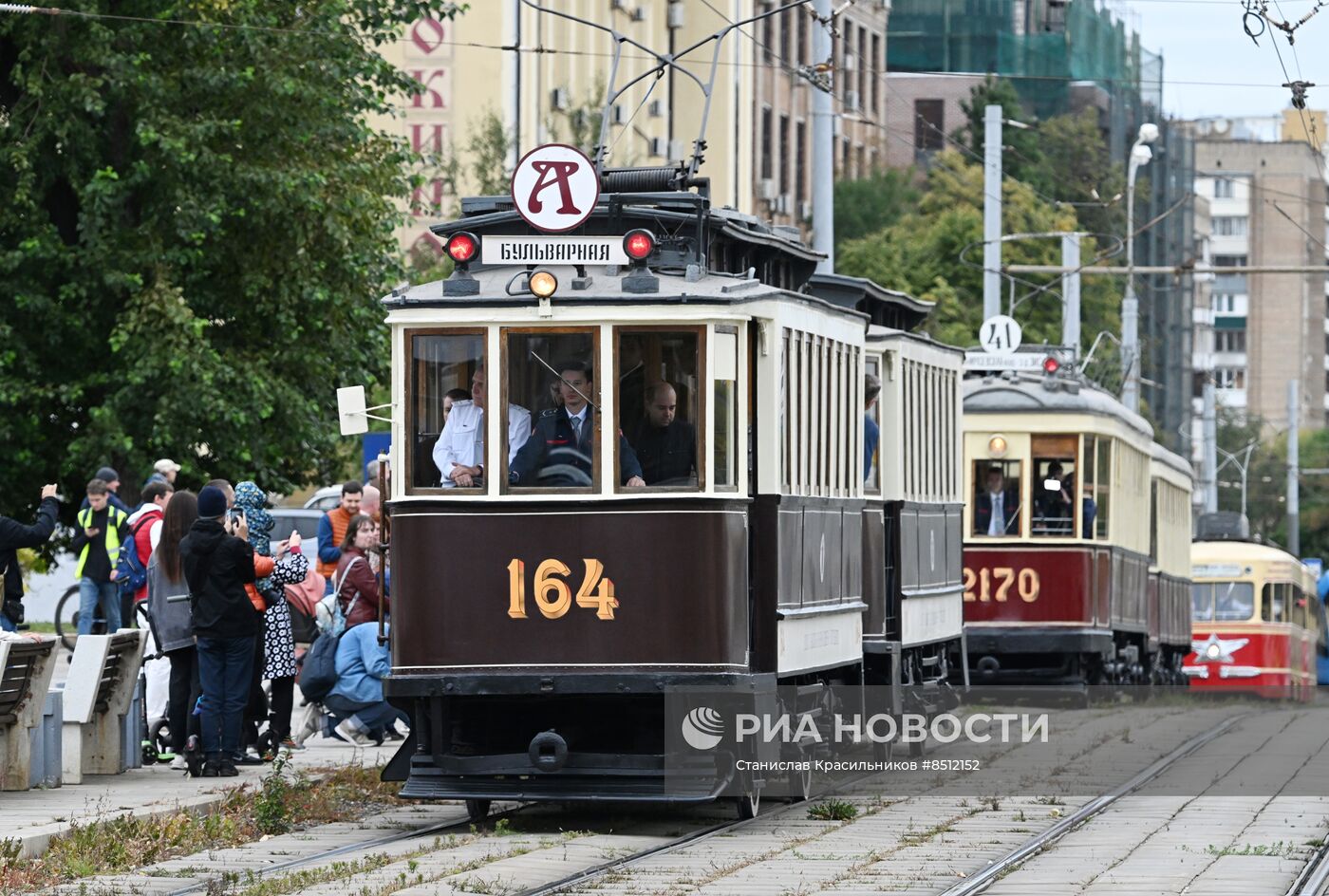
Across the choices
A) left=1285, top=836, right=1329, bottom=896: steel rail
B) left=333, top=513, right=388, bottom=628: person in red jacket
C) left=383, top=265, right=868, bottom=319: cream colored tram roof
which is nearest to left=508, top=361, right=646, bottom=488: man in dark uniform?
left=383, top=265, right=868, bottom=319: cream colored tram roof

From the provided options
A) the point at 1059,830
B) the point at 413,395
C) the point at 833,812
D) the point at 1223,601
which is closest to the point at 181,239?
the point at 413,395

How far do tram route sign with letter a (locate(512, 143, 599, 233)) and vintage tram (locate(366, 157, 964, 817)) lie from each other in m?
0.14

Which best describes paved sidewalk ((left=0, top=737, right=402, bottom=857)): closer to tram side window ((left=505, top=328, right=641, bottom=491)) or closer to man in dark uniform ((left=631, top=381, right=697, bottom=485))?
tram side window ((left=505, top=328, right=641, bottom=491))

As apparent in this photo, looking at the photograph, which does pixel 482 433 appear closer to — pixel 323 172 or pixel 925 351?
pixel 925 351

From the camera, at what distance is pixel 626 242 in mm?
13992

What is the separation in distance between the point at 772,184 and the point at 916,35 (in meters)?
12.8

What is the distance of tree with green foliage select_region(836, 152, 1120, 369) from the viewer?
201ft

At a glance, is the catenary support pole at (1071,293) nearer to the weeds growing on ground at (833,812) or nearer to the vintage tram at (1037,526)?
the vintage tram at (1037,526)

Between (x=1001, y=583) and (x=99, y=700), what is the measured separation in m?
11.7

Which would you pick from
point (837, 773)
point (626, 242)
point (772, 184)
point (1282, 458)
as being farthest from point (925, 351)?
point (1282, 458)

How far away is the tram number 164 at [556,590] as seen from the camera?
13.7 m

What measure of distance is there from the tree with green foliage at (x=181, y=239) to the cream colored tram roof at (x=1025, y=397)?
21.1ft

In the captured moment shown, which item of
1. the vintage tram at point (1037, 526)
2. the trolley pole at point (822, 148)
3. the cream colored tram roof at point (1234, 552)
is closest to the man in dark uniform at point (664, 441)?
the trolley pole at point (822, 148)

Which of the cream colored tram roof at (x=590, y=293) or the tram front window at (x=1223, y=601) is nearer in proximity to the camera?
the cream colored tram roof at (x=590, y=293)
